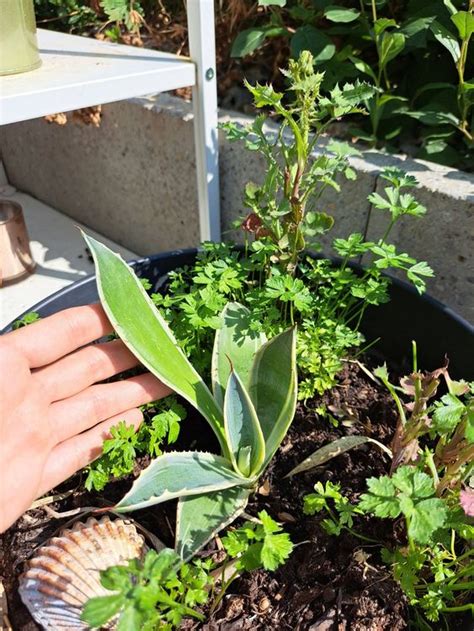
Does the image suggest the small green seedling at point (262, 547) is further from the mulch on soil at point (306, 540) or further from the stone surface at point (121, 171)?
the stone surface at point (121, 171)

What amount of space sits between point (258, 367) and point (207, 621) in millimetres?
360

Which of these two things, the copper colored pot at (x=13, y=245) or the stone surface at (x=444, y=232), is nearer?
the stone surface at (x=444, y=232)

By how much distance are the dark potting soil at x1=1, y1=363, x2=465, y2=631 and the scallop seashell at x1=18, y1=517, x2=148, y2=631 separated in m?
0.03

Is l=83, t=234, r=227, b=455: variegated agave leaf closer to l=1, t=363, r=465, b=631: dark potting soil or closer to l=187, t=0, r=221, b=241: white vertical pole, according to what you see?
l=1, t=363, r=465, b=631: dark potting soil

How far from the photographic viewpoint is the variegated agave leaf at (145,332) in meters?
0.86

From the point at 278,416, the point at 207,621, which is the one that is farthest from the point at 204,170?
the point at 207,621

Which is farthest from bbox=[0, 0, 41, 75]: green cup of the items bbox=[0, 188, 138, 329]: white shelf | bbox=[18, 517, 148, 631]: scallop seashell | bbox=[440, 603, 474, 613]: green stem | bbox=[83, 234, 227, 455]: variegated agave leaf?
bbox=[440, 603, 474, 613]: green stem

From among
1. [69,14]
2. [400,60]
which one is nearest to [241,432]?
[400,60]

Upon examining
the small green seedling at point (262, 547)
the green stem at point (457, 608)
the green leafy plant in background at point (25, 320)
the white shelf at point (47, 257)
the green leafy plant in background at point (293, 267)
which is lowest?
the white shelf at point (47, 257)

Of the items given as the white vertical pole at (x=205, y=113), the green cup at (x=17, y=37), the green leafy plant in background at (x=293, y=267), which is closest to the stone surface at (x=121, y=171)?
the white vertical pole at (x=205, y=113)

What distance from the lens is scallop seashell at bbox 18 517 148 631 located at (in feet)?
2.31

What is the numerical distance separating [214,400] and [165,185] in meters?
0.78

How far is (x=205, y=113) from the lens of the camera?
1188mm

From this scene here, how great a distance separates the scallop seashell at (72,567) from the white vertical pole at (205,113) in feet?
2.53
